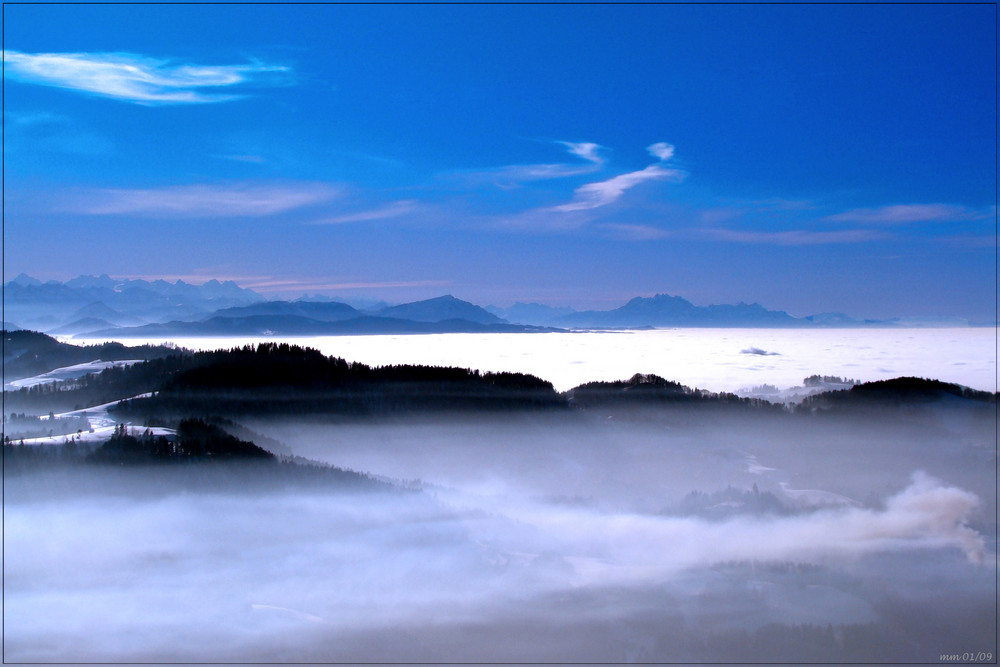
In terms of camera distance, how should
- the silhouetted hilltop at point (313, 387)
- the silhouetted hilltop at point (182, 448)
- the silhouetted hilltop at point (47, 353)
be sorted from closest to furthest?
the silhouetted hilltop at point (47, 353), the silhouetted hilltop at point (182, 448), the silhouetted hilltop at point (313, 387)

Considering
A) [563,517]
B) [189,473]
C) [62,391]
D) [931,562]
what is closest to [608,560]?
[563,517]

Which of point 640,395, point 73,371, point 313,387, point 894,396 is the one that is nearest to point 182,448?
point 73,371

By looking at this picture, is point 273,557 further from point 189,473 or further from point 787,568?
point 787,568

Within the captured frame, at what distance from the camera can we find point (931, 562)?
117 m

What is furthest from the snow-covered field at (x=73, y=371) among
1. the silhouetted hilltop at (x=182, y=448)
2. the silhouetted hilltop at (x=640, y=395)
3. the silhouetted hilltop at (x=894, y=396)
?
the silhouetted hilltop at (x=894, y=396)

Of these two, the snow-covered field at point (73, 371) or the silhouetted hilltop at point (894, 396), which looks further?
the silhouetted hilltop at point (894, 396)

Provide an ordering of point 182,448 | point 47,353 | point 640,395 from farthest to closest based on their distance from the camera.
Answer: point 640,395 < point 182,448 < point 47,353

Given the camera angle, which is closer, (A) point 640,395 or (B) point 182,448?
(B) point 182,448

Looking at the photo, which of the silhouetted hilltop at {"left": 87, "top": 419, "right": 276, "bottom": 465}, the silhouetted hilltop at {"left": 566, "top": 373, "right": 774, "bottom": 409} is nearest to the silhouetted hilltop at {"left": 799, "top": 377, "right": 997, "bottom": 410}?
the silhouetted hilltop at {"left": 566, "top": 373, "right": 774, "bottom": 409}

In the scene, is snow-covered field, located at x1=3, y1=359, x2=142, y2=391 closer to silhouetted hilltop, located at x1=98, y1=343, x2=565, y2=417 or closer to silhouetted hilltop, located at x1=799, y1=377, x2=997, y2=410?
silhouetted hilltop, located at x1=98, y1=343, x2=565, y2=417

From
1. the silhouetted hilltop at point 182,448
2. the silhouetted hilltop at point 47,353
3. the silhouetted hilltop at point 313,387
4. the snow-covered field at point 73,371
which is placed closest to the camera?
the silhouetted hilltop at point 47,353

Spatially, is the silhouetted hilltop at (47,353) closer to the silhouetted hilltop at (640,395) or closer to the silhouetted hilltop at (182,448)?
the silhouetted hilltop at (182,448)

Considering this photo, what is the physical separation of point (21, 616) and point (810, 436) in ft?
418

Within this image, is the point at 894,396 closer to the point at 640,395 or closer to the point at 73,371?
the point at 640,395
